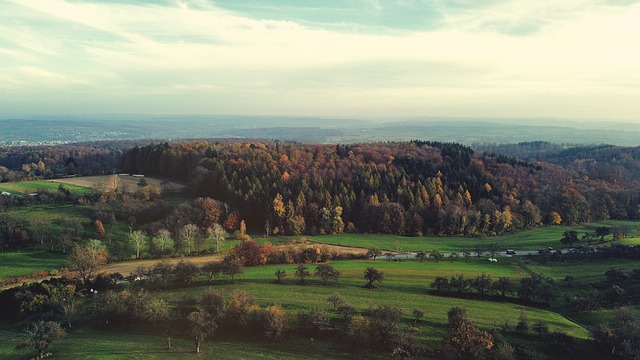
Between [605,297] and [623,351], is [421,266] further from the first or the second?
[623,351]

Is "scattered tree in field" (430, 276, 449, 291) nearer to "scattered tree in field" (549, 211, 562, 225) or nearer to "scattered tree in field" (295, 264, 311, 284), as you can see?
"scattered tree in field" (295, 264, 311, 284)

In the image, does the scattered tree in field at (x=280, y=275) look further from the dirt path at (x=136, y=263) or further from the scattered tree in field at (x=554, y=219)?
the scattered tree in field at (x=554, y=219)

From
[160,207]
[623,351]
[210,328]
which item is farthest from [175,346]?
[160,207]

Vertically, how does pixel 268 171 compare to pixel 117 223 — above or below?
above

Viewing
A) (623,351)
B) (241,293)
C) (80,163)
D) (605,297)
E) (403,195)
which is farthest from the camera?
(80,163)

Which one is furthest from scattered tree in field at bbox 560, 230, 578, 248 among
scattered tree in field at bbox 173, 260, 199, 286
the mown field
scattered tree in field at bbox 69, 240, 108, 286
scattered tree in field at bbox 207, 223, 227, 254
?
scattered tree in field at bbox 69, 240, 108, 286

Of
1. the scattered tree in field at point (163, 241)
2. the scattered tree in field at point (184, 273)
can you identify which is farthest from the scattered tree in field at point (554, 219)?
the scattered tree in field at point (163, 241)
